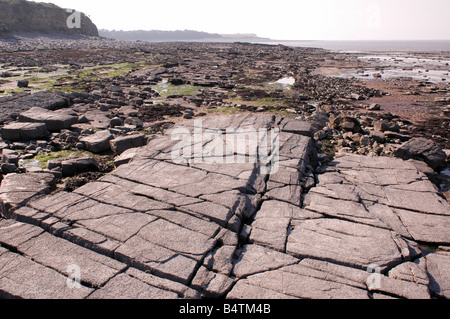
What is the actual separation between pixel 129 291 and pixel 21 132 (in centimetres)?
676

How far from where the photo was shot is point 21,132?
7617 millimetres

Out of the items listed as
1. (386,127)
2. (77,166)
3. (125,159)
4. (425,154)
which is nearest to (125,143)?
(125,159)

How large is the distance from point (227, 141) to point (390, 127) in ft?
20.5

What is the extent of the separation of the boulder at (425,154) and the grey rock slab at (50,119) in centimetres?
941

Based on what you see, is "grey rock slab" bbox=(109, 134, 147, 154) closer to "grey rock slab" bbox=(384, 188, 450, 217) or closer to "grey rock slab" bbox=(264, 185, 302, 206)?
"grey rock slab" bbox=(264, 185, 302, 206)

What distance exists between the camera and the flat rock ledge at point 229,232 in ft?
10.3

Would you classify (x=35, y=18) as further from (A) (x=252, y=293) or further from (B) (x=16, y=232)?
(A) (x=252, y=293)

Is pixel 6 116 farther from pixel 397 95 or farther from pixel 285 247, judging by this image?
pixel 397 95

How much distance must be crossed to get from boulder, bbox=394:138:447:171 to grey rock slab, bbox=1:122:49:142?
9.65m

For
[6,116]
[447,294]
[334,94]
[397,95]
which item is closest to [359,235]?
[447,294]

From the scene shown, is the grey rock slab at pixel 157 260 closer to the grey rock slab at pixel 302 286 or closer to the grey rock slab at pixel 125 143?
the grey rock slab at pixel 302 286

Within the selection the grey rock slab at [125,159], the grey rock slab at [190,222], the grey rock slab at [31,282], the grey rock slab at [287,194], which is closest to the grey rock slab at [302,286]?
the grey rock slab at [190,222]

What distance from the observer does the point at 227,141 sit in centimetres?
661
